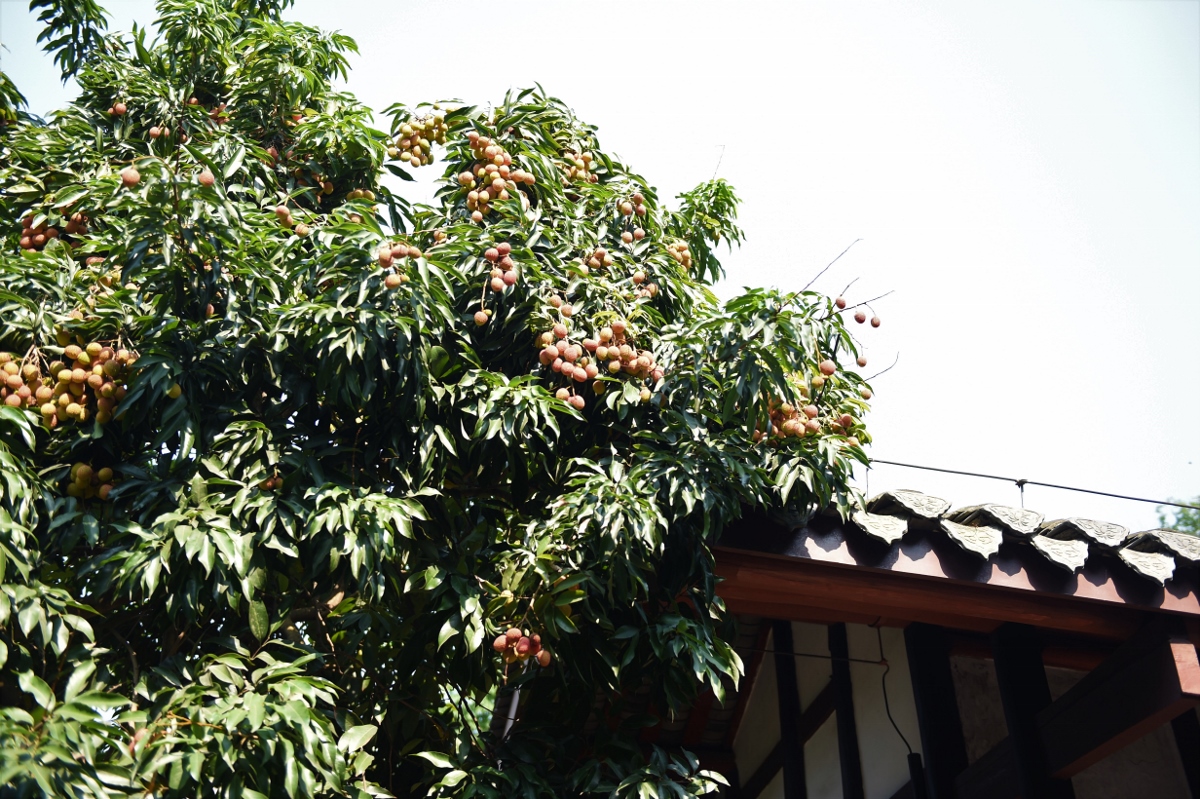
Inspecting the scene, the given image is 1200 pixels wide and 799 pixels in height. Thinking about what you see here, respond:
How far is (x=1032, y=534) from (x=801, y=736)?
2316 millimetres

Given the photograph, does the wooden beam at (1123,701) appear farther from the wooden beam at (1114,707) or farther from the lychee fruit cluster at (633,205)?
the lychee fruit cluster at (633,205)

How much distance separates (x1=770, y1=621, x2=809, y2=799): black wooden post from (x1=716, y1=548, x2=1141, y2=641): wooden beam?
161 centimetres

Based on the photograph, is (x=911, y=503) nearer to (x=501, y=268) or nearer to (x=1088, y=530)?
(x=1088, y=530)

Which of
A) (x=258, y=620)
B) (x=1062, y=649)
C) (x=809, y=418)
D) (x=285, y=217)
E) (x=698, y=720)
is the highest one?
(x=285, y=217)

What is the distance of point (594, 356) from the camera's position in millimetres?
3061

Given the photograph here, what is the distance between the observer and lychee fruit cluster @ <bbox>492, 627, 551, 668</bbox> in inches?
102

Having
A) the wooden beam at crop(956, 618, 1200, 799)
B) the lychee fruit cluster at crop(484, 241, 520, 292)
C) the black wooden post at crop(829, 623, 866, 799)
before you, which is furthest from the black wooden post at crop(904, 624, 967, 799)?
the lychee fruit cluster at crop(484, 241, 520, 292)

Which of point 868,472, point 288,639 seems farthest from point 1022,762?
point 288,639

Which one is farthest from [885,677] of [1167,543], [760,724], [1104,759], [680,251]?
[680,251]

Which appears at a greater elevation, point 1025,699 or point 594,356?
point 594,356

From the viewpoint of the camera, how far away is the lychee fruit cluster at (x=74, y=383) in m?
2.64

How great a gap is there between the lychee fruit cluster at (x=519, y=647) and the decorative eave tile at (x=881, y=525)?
1031mm

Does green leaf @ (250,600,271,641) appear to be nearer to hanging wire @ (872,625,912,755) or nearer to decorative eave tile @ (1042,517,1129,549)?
decorative eave tile @ (1042,517,1129,549)

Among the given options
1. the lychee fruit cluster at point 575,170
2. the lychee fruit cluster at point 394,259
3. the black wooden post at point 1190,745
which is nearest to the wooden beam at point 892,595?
the black wooden post at point 1190,745
